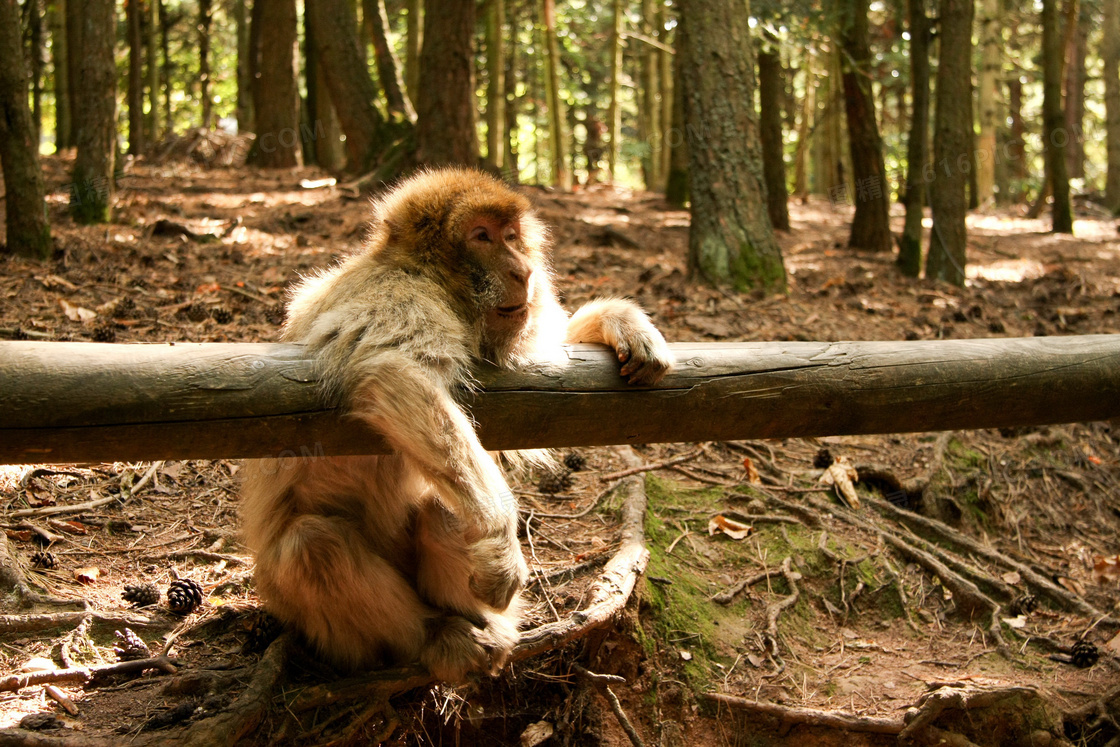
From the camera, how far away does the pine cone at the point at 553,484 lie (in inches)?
196

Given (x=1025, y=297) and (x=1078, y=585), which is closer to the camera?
(x=1078, y=585)

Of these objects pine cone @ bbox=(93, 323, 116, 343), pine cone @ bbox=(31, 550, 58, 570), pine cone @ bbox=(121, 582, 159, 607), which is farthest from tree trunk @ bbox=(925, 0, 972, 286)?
pine cone @ bbox=(31, 550, 58, 570)

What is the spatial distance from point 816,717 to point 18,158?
624 cm

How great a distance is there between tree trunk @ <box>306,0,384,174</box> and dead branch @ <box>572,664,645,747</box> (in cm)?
868

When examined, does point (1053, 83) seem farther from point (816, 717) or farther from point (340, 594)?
point (340, 594)

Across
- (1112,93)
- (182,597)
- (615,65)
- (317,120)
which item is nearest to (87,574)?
(182,597)

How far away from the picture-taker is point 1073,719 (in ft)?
13.1

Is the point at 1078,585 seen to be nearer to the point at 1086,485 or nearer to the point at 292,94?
the point at 1086,485

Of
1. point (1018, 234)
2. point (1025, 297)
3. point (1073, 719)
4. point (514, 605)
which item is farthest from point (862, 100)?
point (514, 605)

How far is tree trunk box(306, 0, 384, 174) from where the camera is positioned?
1102cm

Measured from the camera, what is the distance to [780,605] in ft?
14.5

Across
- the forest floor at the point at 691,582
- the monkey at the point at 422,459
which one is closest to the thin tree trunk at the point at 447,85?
the forest floor at the point at 691,582

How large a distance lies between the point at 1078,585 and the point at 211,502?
508 centimetres

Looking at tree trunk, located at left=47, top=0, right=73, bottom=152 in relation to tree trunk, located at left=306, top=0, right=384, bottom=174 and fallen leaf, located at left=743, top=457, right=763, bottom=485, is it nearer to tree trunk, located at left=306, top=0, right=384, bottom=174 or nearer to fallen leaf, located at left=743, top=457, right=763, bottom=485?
tree trunk, located at left=306, top=0, right=384, bottom=174
